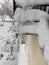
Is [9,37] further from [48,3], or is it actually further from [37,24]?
[48,3]

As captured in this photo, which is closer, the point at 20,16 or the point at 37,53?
the point at 37,53

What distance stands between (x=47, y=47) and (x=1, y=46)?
582 mm

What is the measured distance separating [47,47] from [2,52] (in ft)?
1.66

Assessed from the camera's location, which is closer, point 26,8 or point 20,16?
point 20,16

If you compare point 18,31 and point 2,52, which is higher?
point 18,31

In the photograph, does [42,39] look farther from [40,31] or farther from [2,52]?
[2,52]

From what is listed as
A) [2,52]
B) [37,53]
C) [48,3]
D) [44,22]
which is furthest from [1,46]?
[48,3]

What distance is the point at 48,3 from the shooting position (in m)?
1.81

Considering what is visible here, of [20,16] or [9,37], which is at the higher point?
[20,16]

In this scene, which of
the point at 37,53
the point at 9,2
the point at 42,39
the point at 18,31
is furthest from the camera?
the point at 9,2

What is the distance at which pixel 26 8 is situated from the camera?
179 cm

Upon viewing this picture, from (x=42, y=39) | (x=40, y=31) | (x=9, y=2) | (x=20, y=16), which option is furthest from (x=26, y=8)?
(x=42, y=39)

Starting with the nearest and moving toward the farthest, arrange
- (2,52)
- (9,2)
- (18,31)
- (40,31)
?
1. (40,31)
2. (2,52)
3. (18,31)
4. (9,2)

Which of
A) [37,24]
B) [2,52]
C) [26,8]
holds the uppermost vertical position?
[26,8]
